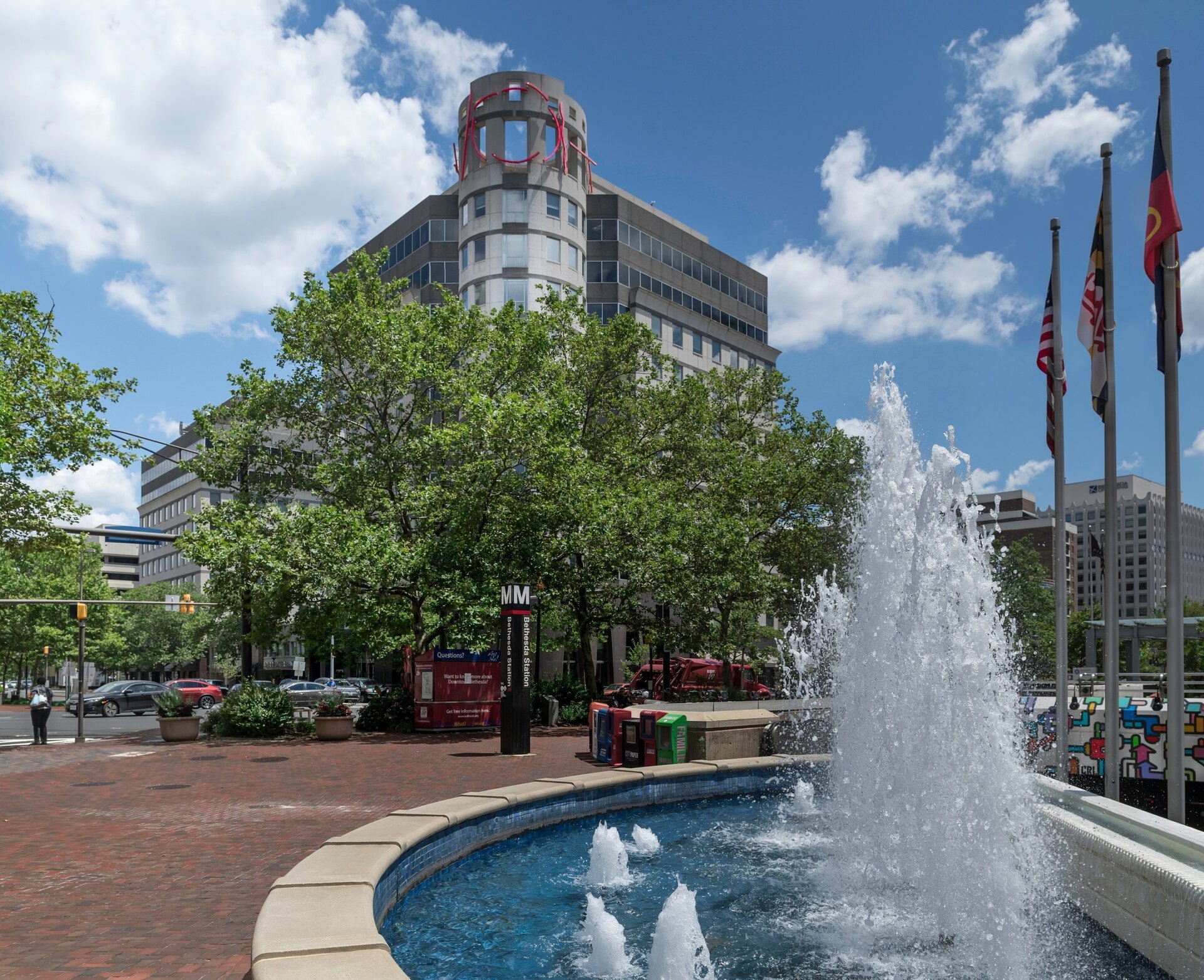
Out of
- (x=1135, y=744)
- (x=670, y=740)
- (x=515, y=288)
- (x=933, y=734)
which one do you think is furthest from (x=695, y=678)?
(x=515, y=288)

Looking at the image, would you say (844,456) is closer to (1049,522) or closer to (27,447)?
(27,447)

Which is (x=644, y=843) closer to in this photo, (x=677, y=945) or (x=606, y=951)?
(x=606, y=951)

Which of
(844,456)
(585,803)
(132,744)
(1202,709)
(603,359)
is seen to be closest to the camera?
(585,803)

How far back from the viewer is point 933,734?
30.1 feet

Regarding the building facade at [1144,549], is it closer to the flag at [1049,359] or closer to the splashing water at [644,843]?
the flag at [1049,359]

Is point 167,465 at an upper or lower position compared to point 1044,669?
upper

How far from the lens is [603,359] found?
30.3 meters

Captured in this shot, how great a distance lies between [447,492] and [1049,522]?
105757 mm

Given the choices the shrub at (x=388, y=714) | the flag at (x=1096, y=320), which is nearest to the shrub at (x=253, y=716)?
the shrub at (x=388, y=714)

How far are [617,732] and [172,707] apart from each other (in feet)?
43.5

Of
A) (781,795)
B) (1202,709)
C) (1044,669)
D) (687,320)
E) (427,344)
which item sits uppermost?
(687,320)

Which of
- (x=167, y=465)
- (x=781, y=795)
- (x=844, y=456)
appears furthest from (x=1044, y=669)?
(x=167, y=465)

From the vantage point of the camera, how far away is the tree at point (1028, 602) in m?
61.4

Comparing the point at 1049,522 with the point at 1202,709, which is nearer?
the point at 1202,709
